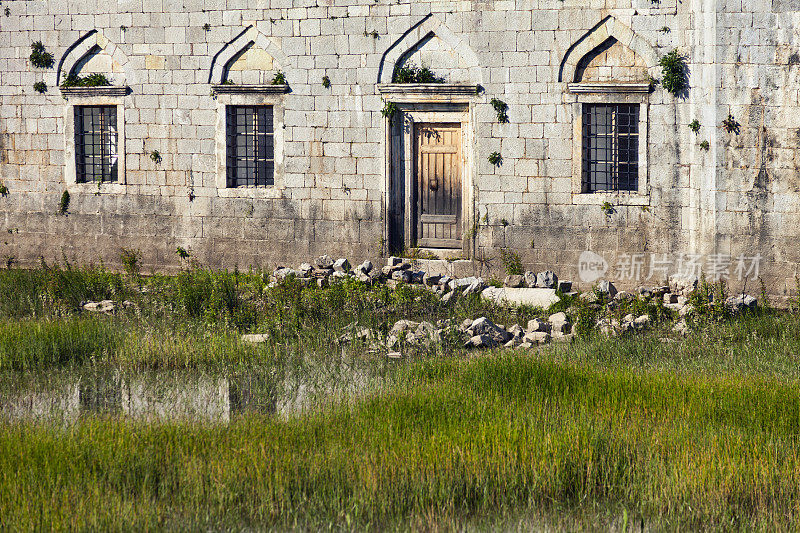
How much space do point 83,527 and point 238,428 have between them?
171cm

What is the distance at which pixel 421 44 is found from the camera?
43.5ft

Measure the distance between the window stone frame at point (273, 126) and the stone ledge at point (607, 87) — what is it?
185 inches

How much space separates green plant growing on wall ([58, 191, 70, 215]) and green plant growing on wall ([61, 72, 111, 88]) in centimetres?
191

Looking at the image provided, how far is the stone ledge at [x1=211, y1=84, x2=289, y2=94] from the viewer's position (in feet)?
45.0

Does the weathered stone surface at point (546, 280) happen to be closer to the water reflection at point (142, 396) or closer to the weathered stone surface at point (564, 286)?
the weathered stone surface at point (564, 286)

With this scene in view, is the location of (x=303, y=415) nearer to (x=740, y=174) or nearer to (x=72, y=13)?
(x=740, y=174)

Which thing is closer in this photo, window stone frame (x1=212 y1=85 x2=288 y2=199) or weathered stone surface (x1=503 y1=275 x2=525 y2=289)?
weathered stone surface (x1=503 y1=275 x2=525 y2=289)

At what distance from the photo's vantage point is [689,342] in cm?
948

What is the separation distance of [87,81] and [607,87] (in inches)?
350

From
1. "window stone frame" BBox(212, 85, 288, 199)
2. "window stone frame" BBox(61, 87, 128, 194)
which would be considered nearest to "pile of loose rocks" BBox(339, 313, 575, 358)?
"window stone frame" BBox(212, 85, 288, 199)

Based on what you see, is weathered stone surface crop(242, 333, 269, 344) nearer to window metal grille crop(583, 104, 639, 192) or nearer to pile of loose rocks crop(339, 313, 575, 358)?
pile of loose rocks crop(339, 313, 575, 358)

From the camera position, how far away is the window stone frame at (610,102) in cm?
1252

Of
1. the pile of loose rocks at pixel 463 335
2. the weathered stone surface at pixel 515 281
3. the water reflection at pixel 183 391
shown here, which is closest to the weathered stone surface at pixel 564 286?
the weathered stone surface at pixel 515 281

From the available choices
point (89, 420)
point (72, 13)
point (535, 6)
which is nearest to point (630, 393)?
point (89, 420)
